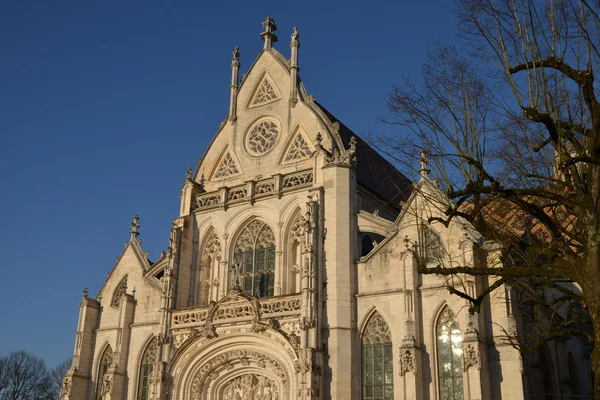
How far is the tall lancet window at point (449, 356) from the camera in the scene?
63.2ft

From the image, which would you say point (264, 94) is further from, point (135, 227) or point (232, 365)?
point (232, 365)

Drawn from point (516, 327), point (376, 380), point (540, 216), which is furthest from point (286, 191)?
point (540, 216)

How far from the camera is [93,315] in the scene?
2655 centimetres

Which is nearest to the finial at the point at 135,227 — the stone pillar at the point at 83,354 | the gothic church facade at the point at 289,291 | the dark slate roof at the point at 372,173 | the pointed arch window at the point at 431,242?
the gothic church facade at the point at 289,291

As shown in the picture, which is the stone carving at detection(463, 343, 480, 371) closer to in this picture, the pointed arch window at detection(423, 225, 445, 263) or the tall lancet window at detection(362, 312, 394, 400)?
the tall lancet window at detection(362, 312, 394, 400)

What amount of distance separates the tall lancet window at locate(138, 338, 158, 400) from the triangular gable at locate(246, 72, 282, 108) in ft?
31.5

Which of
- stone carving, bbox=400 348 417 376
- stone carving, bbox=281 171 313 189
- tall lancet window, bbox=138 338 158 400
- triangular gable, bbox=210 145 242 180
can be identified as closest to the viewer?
stone carving, bbox=400 348 417 376

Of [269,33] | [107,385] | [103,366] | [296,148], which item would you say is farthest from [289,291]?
[269,33]

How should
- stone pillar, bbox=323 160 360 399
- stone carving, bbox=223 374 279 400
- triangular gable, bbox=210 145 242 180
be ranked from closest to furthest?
stone pillar, bbox=323 160 360 399 → stone carving, bbox=223 374 279 400 → triangular gable, bbox=210 145 242 180

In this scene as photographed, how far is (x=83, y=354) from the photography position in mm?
25859

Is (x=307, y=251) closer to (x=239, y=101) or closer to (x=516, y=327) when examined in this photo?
(x=516, y=327)

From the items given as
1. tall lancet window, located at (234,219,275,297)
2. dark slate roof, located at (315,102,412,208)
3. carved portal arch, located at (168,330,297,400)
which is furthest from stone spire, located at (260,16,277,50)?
carved portal arch, located at (168,330,297,400)

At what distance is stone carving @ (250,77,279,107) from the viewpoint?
26641mm

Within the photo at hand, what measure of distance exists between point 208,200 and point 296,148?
12.3 ft
